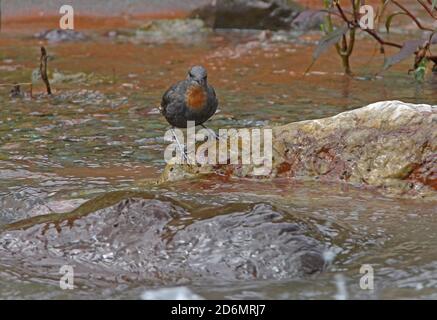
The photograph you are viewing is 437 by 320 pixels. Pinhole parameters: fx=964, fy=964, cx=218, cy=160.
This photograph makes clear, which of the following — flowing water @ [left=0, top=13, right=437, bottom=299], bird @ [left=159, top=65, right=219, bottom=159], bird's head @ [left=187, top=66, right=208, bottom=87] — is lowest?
flowing water @ [left=0, top=13, right=437, bottom=299]

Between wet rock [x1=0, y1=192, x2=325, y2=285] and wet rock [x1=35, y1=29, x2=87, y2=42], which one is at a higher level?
wet rock [x1=35, y1=29, x2=87, y2=42]

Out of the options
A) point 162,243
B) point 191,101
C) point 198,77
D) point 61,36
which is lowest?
point 162,243

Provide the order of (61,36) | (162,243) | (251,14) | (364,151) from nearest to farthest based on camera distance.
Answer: (162,243) → (364,151) → (61,36) → (251,14)

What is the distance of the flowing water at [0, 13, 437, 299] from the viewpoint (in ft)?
12.5

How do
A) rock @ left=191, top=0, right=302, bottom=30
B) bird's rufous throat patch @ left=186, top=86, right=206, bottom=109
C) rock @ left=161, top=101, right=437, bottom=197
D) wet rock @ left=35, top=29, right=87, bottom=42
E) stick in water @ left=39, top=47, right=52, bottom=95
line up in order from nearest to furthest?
rock @ left=161, top=101, right=437, bottom=197 → bird's rufous throat patch @ left=186, top=86, right=206, bottom=109 → stick in water @ left=39, top=47, right=52, bottom=95 → wet rock @ left=35, top=29, right=87, bottom=42 → rock @ left=191, top=0, right=302, bottom=30

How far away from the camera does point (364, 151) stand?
208 inches

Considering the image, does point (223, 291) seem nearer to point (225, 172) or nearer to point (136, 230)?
point (136, 230)

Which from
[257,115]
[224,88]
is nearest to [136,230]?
[257,115]

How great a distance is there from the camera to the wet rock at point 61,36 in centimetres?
1184

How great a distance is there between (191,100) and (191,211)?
5.47 feet

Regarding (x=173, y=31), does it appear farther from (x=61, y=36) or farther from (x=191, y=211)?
(x=191, y=211)

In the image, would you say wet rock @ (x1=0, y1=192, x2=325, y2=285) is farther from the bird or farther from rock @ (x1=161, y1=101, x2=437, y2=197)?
the bird

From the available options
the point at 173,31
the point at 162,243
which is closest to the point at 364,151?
the point at 162,243

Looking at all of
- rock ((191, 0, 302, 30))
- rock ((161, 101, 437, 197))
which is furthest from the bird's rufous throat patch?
rock ((191, 0, 302, 30))
